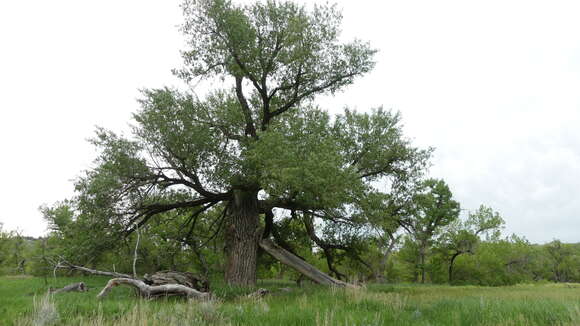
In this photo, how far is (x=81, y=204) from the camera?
1451cm

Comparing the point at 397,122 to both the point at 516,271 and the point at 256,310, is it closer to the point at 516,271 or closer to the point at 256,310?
the point at 256,310

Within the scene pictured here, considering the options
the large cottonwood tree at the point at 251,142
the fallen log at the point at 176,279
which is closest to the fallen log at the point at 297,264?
the large cottonwood tree at the point at 251,142

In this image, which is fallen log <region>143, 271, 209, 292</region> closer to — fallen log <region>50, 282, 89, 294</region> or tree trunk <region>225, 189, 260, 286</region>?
fallen log <region>50, 282, 89, 294</region>

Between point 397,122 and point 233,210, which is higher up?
point 397,122

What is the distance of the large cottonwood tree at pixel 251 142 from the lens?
13445 mm

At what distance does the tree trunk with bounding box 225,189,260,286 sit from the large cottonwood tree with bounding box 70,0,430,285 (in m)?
0.05

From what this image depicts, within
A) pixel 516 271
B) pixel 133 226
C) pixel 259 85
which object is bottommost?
pixel 516 271

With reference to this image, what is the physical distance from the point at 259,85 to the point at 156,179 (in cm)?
688

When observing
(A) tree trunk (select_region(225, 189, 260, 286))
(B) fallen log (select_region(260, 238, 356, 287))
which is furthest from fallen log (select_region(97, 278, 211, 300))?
(B) fallen log (select_region(260, 238, 356, 287))

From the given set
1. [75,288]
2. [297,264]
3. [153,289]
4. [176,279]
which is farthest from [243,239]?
[75,288]

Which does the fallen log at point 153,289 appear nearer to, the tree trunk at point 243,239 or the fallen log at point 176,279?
the fallen log at point 176,279

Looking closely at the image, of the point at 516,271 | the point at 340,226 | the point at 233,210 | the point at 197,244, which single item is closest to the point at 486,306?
the point at 340,226

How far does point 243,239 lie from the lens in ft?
57.3

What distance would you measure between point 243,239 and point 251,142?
5.36 m
